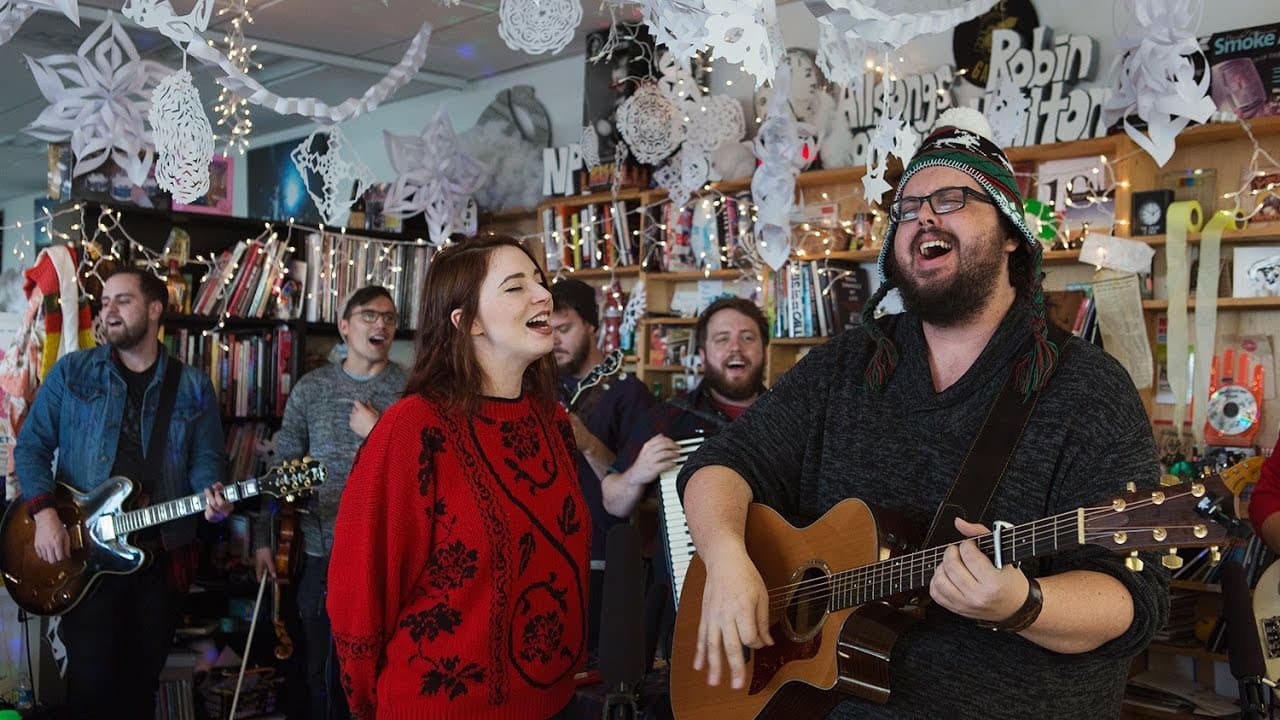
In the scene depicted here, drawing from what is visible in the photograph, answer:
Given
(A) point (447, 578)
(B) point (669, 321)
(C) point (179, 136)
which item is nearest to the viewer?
(A) point (447, 578)

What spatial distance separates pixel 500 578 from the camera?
2.20 meters

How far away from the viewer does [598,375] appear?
153 inches

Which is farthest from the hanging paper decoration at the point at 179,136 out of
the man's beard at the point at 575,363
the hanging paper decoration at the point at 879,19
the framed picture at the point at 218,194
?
the framed picture at the point at 218,194

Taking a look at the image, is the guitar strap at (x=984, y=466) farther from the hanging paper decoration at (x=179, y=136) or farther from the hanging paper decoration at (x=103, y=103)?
the hanging paper decoration at (x=103, y=103)

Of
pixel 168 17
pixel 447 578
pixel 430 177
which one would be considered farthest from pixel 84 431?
pixel 447 578

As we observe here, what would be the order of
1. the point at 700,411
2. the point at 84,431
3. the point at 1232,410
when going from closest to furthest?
the point at 700,411 < the point at 84,431 < the point at 1232,410

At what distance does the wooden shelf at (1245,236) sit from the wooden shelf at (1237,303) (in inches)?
8.7

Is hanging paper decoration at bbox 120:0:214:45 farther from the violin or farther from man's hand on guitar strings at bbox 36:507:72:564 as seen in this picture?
the violin

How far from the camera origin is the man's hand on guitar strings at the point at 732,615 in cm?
185

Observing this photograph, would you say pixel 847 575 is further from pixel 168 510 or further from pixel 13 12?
pixel 168 510

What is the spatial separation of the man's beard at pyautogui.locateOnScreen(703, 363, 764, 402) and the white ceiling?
2.40 metres

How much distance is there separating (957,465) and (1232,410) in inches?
113

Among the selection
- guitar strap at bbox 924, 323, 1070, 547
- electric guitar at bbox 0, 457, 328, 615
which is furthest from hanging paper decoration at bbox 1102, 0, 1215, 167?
electric guitar at bbox 0, 457, 328, 615

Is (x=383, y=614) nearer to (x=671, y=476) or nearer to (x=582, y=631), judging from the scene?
(x=582, y=631)
